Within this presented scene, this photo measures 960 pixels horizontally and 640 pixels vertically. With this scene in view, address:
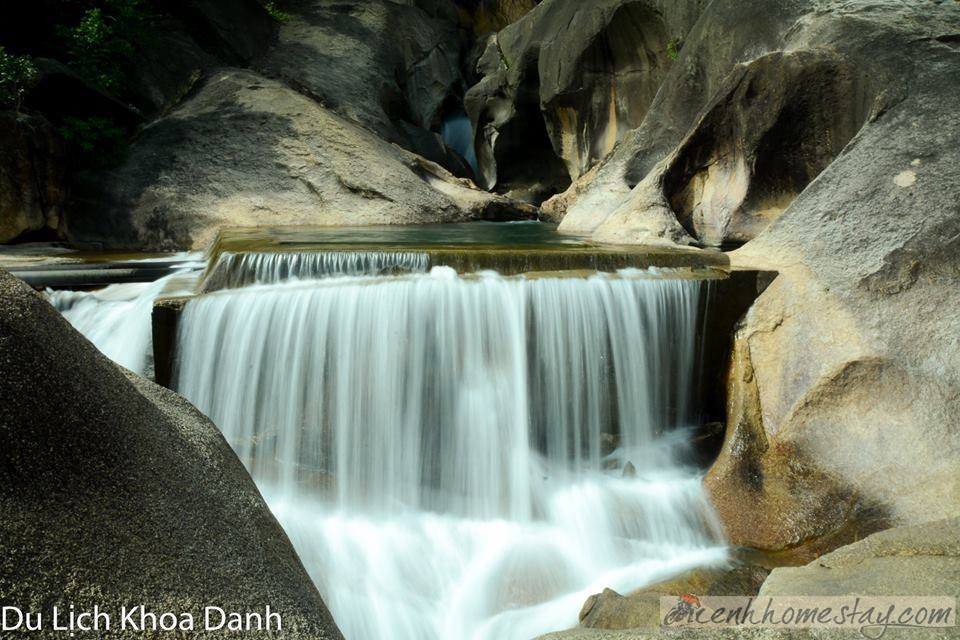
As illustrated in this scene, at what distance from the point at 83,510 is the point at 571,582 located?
326cm

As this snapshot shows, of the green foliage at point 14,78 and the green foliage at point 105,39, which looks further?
the green foliage at point 105,39

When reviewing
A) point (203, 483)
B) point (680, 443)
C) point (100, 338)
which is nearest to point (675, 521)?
point (680, 443)

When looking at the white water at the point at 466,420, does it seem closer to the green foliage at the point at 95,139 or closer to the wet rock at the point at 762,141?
the wet rock at the point at 762,141

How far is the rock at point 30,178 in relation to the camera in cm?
880

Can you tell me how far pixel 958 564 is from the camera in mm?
2590

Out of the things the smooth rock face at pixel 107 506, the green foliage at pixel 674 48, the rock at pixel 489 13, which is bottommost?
the smooth rock face at pixel 107 506

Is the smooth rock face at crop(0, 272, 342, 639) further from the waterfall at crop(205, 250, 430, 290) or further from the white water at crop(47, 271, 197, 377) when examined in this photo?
the waterfall at crop(205, 250, 430, 290)

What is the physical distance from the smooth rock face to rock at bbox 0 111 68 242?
28.6 ft

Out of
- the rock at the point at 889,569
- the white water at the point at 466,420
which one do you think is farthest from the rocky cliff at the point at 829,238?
the rock at the point at 889,569

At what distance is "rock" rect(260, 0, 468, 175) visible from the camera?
1650cm

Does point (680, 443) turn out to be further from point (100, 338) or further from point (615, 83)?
point (615, 83)

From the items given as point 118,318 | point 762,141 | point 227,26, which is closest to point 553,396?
point 118,318

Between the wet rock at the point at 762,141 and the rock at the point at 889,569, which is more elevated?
the wet rock at the point at 762,141

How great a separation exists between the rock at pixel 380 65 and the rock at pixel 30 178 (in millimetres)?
7402
